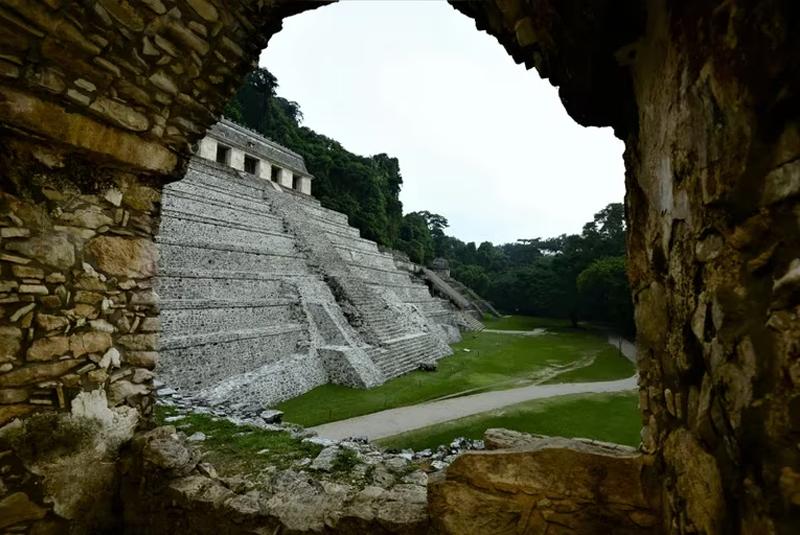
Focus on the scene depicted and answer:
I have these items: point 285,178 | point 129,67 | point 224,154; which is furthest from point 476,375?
point 285,178

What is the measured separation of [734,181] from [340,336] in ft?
40.4

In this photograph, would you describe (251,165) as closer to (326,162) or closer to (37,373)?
(326,162)

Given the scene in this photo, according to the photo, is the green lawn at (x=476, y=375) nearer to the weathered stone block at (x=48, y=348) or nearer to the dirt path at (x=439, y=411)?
the dirt path at (x=439, y=411)

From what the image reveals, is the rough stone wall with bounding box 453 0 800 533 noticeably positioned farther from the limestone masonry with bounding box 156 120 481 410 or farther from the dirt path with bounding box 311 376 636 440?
the limestone masonry with bounding box 156 120 481 410

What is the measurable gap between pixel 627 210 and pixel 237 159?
79.8 ft

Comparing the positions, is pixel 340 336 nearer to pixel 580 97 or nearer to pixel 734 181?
pixel 580 97

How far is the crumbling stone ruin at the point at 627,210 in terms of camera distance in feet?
3.75

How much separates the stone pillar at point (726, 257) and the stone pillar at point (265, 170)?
26.1m

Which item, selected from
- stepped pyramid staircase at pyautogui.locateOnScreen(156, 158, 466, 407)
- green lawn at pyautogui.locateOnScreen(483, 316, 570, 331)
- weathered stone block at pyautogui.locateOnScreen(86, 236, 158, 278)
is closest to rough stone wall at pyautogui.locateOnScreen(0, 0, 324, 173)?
weathered stone block at pyautogui.locateOnScreen(86, 236, 158, 278)

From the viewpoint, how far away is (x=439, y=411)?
375 inches

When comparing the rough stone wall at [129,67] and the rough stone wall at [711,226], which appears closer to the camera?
the rough stone wall at [711,226]

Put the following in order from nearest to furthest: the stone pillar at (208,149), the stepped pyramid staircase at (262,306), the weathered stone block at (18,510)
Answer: the weathered stone block at (18,510) < the stepped pyramid staircase at (262,306) < the stone pillar at (208,149)

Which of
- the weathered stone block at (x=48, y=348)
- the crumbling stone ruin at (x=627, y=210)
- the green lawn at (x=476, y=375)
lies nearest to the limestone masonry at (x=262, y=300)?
the green lawn at (x=476, y=375)

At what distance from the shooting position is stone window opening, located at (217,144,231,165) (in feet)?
74.7
